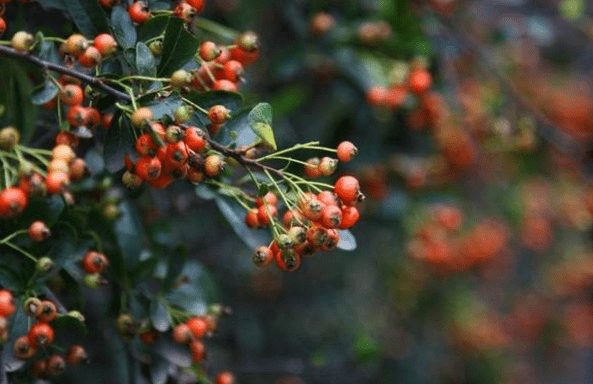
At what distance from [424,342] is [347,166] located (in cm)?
205

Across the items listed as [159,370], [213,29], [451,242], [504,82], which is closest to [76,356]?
[159,370]

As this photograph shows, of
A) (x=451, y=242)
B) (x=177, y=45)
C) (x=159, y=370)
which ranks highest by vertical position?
(x=177, y=45)

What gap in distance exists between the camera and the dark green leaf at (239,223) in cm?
179

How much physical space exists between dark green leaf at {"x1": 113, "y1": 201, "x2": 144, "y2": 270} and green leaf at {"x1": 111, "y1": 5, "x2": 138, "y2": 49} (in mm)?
552

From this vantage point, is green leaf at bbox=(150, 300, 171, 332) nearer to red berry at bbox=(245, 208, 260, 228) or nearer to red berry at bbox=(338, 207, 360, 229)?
red berry at bbox=(245, 208, 260, 228)

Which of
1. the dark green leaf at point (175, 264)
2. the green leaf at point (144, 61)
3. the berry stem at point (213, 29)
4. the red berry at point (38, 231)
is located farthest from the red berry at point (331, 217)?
the berry stem at point (213, 29)

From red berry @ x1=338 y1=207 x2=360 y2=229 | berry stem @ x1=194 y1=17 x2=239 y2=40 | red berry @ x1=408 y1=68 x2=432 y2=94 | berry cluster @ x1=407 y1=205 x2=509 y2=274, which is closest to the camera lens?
red berry @ x1=338 y1=207 x2=360 y2=229

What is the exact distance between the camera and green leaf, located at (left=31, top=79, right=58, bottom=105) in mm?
1486

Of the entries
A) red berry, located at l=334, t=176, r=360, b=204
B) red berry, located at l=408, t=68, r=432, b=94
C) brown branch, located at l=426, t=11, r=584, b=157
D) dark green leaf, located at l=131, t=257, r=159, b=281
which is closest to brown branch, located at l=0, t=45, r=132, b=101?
red berry, located at l=334, t=176, r=360, b=204

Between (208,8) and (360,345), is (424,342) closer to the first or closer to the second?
(360,345)

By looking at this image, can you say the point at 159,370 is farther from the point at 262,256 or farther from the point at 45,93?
the point at 45,93

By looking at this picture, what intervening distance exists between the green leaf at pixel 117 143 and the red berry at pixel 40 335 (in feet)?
1.09

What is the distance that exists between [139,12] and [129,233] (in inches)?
24.5

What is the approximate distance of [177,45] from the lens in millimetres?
1485
